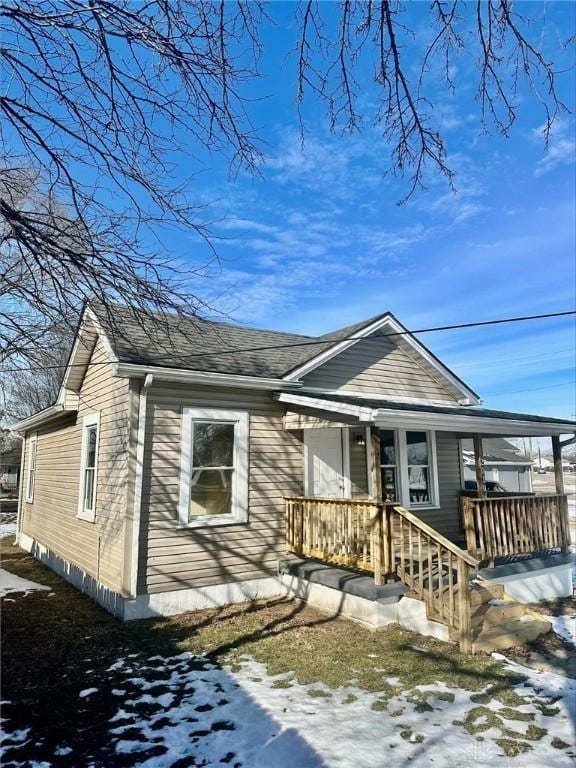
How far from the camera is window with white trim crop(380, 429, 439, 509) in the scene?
992 cm

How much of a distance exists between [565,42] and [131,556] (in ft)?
23.2

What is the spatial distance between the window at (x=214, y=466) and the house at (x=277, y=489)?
0.02 meters

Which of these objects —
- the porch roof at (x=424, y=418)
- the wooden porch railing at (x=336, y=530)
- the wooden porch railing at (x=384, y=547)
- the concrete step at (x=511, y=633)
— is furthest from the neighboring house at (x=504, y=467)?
the concrete step at (x=511, y=633)

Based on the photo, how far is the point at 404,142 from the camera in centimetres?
339

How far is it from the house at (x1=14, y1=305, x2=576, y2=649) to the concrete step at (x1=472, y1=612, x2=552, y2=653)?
10cm

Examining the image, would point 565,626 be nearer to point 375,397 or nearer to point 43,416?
point 375,397

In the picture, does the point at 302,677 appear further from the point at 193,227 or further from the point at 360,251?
the point at 360,251

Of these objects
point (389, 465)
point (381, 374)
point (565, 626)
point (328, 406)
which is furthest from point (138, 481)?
point (565, 626)

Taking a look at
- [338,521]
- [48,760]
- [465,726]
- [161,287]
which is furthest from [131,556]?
[465,726]

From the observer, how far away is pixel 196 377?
7.49m

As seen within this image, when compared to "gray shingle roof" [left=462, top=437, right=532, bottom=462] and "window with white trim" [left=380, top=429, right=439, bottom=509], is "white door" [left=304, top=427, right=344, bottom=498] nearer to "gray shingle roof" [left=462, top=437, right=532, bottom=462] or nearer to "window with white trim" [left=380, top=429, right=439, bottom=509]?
"window with white trim" [left=380, top=429, right=439, bottom=509]

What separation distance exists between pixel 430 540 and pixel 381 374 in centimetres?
451

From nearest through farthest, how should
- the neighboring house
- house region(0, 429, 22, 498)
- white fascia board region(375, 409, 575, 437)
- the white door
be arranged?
white fascia board region(375, 409, 575, 437) < the white door < the neighboring house < house region(0, 429, 22, 498)

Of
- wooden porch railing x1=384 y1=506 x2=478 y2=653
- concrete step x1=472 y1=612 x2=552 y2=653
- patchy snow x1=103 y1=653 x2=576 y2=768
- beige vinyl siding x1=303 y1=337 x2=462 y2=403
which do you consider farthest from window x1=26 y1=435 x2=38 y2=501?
concrete step x1=472 y1=612 x2=552 y2=653
